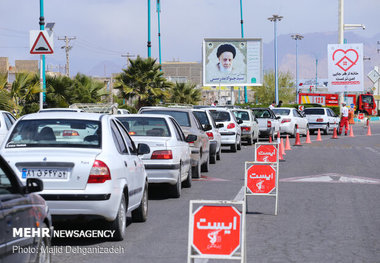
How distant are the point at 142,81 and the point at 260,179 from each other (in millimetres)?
34631

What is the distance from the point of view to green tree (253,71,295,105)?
12712 cm

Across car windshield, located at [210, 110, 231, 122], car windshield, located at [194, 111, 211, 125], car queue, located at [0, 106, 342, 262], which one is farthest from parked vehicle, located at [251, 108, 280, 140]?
car queue, located at [0, 106, 342, 262]

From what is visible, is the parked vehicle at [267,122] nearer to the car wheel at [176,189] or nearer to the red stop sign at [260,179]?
the car wheel at [176,189]

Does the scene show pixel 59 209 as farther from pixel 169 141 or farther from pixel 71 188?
pixel 169 141

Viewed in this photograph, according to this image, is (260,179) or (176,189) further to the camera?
(176,189)

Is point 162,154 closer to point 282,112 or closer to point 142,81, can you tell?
point 282,112

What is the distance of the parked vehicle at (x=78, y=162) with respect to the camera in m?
8.26

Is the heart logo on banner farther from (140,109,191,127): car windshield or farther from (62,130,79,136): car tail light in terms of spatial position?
(62,130,79,136): car tail light

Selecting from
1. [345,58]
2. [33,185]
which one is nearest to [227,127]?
[33,185]

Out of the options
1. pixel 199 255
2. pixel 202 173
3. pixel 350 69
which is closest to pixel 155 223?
pixel 199 255

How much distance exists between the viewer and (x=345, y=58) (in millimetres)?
60906

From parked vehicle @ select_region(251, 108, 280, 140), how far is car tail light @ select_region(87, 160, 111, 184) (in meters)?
27.0

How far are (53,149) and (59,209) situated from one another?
74 cm

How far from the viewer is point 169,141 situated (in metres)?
13.0
